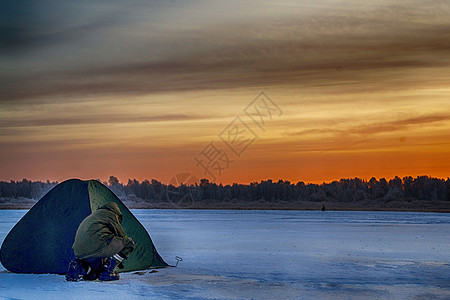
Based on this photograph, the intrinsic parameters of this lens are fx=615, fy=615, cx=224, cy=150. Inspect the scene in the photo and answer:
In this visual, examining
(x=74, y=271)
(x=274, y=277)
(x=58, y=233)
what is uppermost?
(x=58, y=233)

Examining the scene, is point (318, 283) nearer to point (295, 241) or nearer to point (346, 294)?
point (346, 294)

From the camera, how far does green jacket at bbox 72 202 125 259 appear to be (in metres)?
10.3

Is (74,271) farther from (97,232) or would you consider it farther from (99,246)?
(97,232)

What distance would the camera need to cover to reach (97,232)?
10.3 meters

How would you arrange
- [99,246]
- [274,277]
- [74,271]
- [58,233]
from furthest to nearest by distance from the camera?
[58,233], [274,277], [74,271], [99,246]

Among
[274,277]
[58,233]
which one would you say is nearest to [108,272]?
[58,233]

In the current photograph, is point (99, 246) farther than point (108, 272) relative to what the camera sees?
No

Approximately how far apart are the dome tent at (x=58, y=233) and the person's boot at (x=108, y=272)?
1003 millimetres

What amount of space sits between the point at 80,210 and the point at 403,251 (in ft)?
29.2

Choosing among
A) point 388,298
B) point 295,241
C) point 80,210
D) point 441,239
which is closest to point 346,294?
point 388,298

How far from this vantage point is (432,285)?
10258mm

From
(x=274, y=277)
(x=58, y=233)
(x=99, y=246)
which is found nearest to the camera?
(x=99, y=246)

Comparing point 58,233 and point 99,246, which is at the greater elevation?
point 58,233

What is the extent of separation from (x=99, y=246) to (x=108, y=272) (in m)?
0.65
